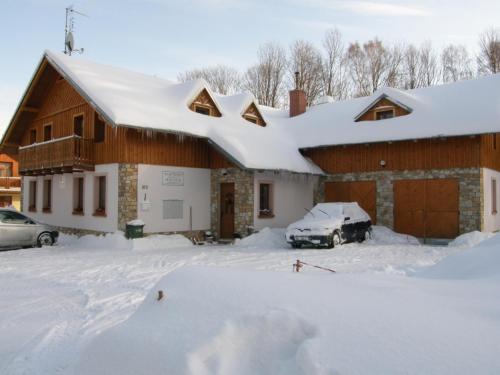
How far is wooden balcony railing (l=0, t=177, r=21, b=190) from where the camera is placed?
120ft

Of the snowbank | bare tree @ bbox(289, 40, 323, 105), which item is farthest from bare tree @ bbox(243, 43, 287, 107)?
the snowbank

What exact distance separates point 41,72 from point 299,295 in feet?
64.4

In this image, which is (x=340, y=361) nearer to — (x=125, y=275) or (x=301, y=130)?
(x=125, y=275)

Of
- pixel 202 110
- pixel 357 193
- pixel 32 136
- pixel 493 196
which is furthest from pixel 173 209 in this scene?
pixel 493 196

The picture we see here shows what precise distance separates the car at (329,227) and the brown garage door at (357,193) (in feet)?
7.01

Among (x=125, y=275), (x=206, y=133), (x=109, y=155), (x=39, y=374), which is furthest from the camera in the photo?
(x=206, y=133)

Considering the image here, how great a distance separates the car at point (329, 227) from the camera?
1550cm

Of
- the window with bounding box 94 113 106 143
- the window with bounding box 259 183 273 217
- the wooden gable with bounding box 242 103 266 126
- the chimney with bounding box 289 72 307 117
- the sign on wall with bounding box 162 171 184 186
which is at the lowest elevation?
the window with bounding box 259 183 273 217

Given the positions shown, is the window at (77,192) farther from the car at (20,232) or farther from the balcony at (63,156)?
the car at (20,232)

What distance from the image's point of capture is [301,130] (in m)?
23.1

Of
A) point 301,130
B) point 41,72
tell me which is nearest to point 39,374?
point 41,72

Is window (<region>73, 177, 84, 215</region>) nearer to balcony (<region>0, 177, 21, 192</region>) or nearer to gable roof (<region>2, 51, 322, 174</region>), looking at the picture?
gable roof (<region>2, 51, 322, 174</region>)

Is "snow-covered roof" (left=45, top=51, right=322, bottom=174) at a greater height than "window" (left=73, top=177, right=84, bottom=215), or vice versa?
"snow-covered roof" (left=45, top=51, right=322, bottom=174)

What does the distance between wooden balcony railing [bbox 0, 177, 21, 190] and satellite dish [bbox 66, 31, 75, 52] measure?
58.8 ft
